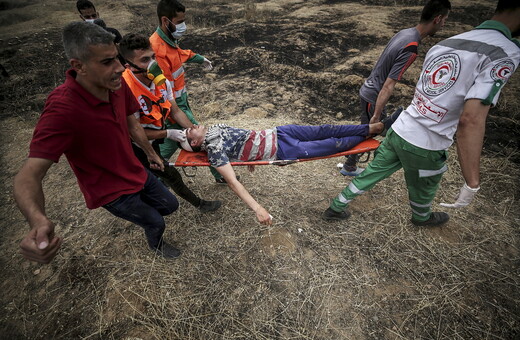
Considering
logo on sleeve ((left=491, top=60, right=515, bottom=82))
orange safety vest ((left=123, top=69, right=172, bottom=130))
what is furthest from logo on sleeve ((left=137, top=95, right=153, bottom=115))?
logo on sleeve ((left=491, top=60, right=515, bottom=82))

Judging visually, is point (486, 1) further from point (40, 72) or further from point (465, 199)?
point (40, 72)

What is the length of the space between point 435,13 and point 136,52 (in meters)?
2.59

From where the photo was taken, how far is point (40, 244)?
105 centimetres

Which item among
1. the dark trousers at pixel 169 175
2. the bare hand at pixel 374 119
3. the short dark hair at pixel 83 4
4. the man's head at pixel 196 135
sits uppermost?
the short dark hair at pixel 83 4

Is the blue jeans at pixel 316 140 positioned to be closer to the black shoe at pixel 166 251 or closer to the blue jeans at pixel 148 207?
the blue jeans at pixel 148 207

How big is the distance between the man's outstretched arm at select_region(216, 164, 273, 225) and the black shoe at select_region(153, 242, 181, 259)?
2.92 feet

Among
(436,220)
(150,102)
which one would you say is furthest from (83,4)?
(436,220)

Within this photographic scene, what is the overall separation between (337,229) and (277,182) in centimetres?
96

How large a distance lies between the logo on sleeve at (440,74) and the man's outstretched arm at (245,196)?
4.71ft

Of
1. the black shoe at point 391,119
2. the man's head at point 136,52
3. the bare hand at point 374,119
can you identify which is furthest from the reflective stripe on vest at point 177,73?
the black shoe at point 391,119

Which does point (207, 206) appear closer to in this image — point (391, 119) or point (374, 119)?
point (374, 119)

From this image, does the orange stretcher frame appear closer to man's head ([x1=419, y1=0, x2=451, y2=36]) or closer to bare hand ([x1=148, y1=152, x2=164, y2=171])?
bare hand ([x1=148, y1=152, x2=164, y2=171])

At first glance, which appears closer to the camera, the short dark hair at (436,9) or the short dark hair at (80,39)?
the short dark hair at (80,39)

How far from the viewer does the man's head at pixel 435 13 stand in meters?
2.06
